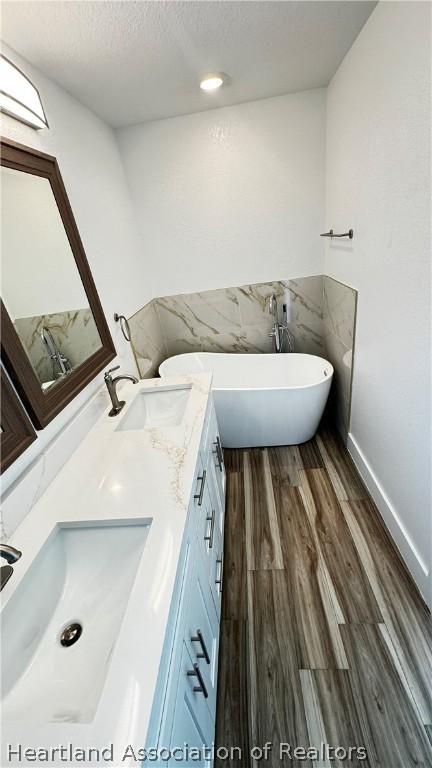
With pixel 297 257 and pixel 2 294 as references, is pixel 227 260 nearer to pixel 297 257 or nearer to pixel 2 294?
pixel 297 257

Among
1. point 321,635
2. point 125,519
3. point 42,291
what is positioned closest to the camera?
point 125,519

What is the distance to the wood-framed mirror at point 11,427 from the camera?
3.10ft

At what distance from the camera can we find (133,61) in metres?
1.44

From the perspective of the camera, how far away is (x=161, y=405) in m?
1.75

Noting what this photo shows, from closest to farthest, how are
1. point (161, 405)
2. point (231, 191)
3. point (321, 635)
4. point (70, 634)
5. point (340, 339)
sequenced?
point (70, 634), point (321, 635), point (161, 405), point (340, 339), point (231, 191)

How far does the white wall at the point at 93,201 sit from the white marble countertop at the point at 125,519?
0.17 meters

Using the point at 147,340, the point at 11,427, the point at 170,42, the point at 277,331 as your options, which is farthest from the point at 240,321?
the point at 11,427

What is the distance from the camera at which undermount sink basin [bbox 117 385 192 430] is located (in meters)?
1.69

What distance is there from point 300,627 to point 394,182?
1979 millimetres

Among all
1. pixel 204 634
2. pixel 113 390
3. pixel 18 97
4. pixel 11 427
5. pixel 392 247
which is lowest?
pixel 204 634

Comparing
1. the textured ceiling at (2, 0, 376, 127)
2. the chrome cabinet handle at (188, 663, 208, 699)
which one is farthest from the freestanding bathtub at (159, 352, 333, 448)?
the textured ceiling at (2, 0, 376, 127)

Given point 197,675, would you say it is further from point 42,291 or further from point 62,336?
point 42,291

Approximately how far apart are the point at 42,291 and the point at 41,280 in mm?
44

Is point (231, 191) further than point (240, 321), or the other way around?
point (240, 321)
